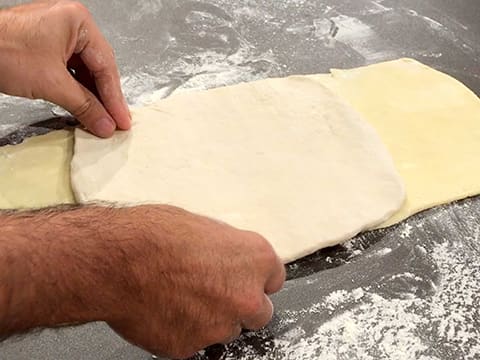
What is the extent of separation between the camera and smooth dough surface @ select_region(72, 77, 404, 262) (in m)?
1.09

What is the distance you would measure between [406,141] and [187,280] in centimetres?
68

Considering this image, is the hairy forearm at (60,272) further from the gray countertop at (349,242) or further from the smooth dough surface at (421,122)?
the smooth dough surface at (421,122)

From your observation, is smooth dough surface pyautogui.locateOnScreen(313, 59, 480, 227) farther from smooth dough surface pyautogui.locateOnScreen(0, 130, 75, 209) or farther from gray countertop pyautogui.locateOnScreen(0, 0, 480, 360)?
smooth dough surface pyautogui.locateOnScreen(0, 130, 75, 209)

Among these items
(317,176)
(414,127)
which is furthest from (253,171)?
(414,127)

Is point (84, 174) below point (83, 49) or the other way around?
below

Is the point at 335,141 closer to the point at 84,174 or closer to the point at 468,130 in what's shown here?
the point at 468,130

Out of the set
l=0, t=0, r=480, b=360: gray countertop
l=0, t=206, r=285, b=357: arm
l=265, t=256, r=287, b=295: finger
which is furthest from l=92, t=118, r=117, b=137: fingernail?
l=265, t=256, r=287, b=295: finger

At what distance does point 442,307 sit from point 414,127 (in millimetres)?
434

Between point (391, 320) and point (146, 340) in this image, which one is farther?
point (391, 320)

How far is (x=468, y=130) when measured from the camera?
134 centimetres

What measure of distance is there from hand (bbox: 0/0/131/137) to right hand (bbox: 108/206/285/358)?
41 centimetres

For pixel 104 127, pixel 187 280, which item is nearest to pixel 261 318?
pixel 187 280

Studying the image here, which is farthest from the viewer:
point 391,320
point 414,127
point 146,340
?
point 414,127

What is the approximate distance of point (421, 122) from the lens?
134 cm
